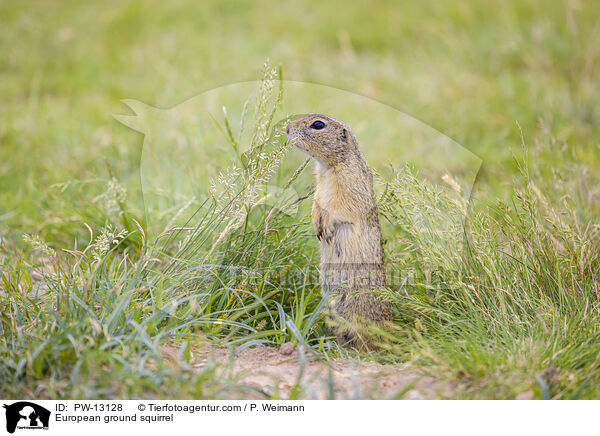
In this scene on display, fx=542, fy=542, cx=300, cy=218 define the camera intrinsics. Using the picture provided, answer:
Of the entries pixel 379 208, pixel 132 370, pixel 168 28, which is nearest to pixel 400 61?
pixel 168 28

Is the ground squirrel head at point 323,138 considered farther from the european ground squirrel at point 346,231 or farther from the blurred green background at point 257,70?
the blurred green background at point 257,70

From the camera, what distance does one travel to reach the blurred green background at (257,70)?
4.86 m

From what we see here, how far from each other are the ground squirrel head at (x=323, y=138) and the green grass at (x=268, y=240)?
0.56 feet

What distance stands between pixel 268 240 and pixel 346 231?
17.8 inches

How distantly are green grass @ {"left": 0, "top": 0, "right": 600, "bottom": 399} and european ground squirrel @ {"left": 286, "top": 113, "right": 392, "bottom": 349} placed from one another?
5.4 inches

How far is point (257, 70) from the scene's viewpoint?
6.79 meters

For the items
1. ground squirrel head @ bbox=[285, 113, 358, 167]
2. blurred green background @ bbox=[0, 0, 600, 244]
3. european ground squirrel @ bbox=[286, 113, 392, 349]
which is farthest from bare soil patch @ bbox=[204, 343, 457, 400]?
blurred green background @ bbox=[0, 0, 600, 244]

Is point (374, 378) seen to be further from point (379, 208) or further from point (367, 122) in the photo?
point (367, 122)

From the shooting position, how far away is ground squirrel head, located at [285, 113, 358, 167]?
9.84 feet

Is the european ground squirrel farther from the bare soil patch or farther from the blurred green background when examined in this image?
the blurred green background

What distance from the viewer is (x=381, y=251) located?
2984mm

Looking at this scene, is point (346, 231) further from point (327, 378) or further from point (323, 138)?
point (327, 378)

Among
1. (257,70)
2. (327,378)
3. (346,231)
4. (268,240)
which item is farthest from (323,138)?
(257,70)
